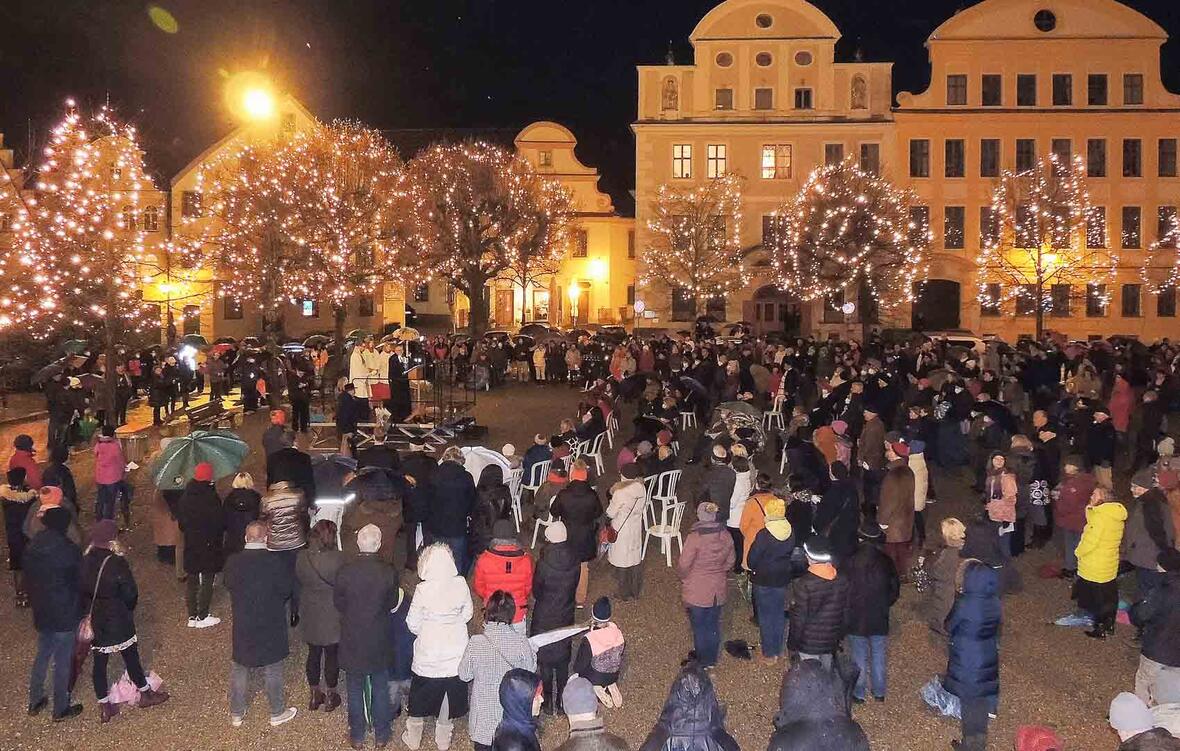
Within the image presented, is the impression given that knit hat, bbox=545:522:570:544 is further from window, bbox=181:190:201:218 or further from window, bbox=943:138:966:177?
window, bbox=943:138:966:177

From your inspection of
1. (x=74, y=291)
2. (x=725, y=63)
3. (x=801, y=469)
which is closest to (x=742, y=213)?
(x=725, y=63)

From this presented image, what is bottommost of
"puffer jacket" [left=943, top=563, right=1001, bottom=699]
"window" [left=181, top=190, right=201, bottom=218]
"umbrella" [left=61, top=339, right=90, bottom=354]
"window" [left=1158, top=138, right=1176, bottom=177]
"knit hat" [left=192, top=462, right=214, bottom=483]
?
"puffer jacket" [left=943, top=563, right=1001, bottom=699]

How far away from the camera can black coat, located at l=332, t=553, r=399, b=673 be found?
641cm

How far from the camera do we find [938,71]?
4166 cm

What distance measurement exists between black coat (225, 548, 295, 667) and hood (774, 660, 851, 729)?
149 inches

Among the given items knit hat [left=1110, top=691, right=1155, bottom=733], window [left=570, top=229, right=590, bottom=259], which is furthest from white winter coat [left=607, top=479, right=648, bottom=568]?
window [left=570, top=229, right=590, bottom=259]

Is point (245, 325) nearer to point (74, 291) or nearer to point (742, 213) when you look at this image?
point (742, 213)

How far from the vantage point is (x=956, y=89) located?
4175 centimetres

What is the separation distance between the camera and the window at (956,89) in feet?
136

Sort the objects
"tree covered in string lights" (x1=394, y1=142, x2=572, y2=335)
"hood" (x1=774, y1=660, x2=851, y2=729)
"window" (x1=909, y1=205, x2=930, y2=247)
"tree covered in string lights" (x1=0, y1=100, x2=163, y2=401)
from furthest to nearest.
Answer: "window" (x1=909, y1=205, x2=930, y2=247)
"tree covered in string lights" (x1=394, y1=142, x2=572, y2=335)
"tree covered in string lights" (x1=0, y1=100, x2=163, y2=401)
"hood" (x1=774, y1=660, x2=851, y2=729)

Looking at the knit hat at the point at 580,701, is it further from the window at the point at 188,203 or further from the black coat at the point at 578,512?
the window at the point at 188,203

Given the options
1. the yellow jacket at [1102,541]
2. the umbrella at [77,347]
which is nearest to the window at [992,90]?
the umbrella at [77,347]

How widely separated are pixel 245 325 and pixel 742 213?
23.0 meters

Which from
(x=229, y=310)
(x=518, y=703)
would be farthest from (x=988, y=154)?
(x=518, y=703)
